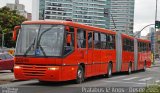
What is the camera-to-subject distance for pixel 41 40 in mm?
19188

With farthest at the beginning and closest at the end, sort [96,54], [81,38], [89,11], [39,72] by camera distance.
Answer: [89,11], [96,54], [81,38], [39,72]

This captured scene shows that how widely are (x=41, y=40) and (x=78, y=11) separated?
58.4m

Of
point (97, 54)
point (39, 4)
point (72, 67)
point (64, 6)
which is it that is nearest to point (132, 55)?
point (97, 54)

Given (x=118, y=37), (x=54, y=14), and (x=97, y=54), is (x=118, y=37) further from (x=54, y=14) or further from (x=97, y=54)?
(x=54, y=14)

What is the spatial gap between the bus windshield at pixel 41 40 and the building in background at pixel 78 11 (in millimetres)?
50149

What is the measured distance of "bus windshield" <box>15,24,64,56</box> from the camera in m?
19.1

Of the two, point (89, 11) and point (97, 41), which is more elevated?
point (89, 11)

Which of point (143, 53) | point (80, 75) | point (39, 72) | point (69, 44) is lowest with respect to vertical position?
point (143, 53)

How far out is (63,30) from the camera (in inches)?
764

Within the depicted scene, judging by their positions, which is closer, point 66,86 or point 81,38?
point 66,86

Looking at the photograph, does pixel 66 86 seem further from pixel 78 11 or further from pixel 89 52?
pixel 78 11

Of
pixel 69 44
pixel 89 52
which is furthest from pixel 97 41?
pixel 69 44

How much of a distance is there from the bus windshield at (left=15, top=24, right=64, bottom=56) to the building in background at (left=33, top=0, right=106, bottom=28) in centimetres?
5015

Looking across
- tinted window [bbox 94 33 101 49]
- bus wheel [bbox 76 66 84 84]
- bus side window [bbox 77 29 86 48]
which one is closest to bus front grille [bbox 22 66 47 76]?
bus wheel [bbox 76 66 84 84]
